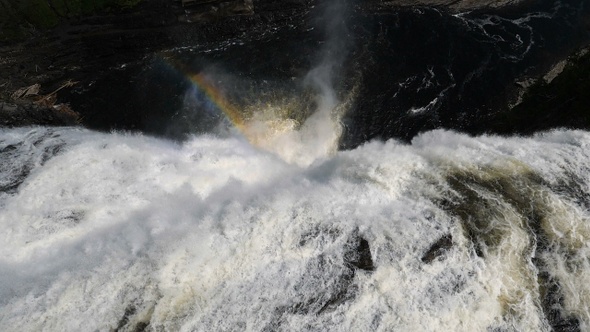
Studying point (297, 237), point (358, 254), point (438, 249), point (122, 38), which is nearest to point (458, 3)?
point (122, 38)

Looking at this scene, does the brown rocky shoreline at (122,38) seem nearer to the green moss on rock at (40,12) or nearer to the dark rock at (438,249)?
the green moss on rock at (40,12)

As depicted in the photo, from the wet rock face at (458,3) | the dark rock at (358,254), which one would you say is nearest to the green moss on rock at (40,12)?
the wet rock face at (458,3)

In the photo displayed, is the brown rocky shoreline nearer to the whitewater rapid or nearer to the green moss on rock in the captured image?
the green moss on rock

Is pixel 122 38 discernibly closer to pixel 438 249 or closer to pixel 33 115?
pixel 33 115

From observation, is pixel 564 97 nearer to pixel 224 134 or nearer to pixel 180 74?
pixel 224 134

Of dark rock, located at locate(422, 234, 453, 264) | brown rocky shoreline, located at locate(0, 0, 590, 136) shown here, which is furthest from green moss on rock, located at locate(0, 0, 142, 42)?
dark rock, located at locate(422, 234, 453, 264)
